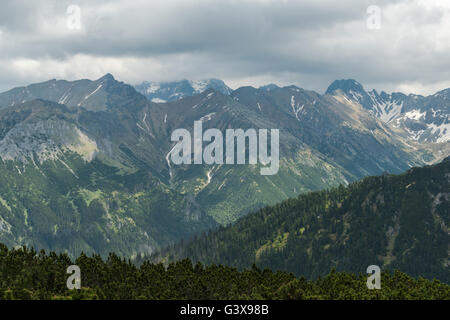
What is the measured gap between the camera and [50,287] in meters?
125

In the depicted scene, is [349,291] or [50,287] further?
[349,291]

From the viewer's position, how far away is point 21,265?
454ft

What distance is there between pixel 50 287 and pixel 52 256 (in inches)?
1008
